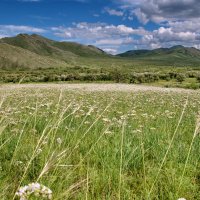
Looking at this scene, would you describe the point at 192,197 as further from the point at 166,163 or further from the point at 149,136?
the point at 149,136

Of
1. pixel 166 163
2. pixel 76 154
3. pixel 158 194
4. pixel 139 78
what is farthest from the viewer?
pixel 139 78

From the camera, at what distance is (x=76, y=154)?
5.80 m

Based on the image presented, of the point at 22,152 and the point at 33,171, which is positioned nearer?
the point at 33,171

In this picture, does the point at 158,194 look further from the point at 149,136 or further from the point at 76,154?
the point at 149,136

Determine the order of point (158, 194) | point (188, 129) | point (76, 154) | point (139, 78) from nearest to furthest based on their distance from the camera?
point (158, 194), point (76, 154), point (188, 129), point (139, 78)

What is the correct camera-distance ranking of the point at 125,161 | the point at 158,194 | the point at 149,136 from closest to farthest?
the point at 158,194, the point at 125,161, the point at 149,136

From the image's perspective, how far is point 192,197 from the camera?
13.9 feet

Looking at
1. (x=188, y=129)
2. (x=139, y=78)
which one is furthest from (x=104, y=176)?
(x=139, y=78)

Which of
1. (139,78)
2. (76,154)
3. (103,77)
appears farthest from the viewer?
(103,77)

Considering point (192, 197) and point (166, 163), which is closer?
point (192, 197)

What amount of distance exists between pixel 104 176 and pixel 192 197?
1.13m

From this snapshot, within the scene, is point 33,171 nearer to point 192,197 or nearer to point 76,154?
point 76,154

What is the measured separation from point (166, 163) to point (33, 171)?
211 cm

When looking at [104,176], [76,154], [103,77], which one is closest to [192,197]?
[104,176]
